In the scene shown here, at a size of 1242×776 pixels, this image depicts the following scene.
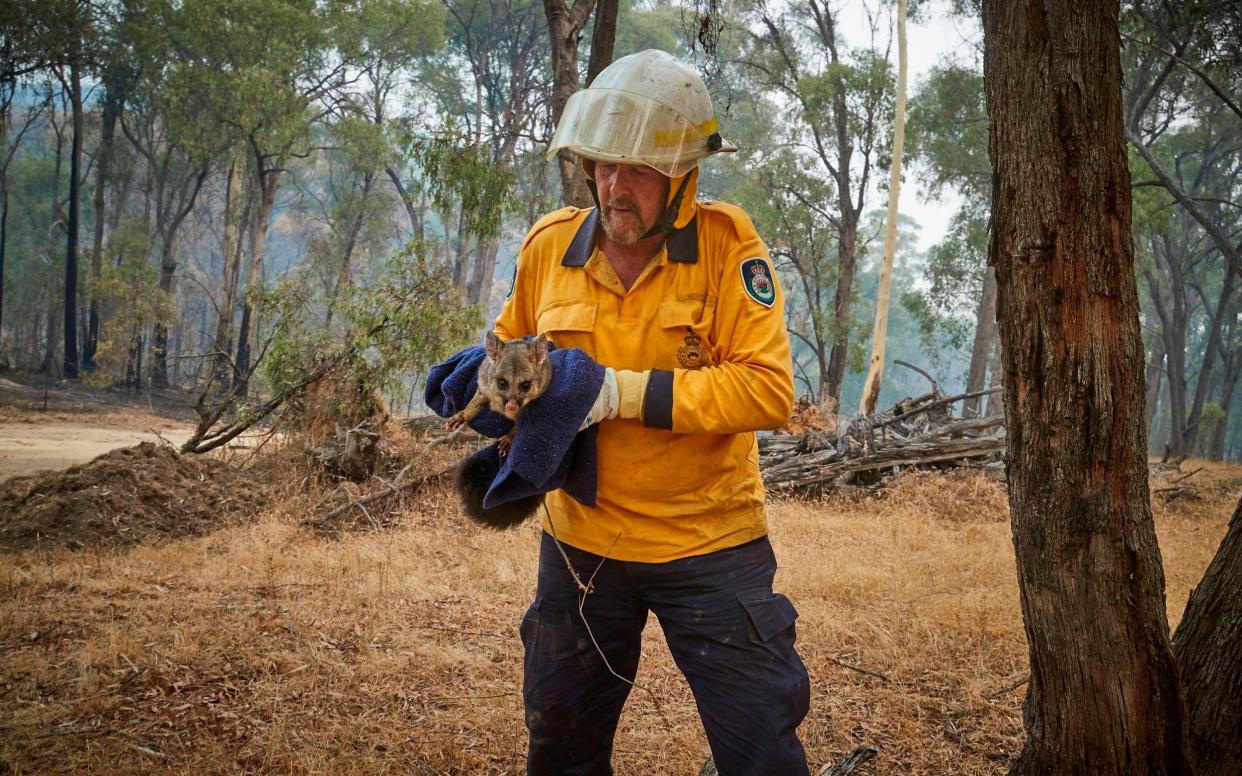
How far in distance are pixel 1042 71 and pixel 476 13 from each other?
34.2m

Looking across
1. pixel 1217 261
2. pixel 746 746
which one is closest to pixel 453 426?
pixel 746 746

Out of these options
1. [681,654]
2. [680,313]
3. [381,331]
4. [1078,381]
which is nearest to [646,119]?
[680,313]

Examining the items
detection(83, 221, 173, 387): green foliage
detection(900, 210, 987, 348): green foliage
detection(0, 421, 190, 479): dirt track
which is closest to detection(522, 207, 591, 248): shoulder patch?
detection(0, 421, 190, 479): dirt track

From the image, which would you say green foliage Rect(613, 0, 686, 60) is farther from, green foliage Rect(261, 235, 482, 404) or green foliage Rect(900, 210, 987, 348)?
green foliage Rect(261, 235, 482, 404)

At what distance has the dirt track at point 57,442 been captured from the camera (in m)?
10.5

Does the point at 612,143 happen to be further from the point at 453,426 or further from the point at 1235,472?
the point at 1235,472

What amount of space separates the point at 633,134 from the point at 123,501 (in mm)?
6808

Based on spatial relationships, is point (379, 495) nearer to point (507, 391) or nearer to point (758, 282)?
point (507, 391)

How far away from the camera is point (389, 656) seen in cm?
500

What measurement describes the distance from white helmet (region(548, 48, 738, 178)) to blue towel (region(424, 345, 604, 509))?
64 centimetres

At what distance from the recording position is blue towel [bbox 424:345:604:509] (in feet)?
7.58

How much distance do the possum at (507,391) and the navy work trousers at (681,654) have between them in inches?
6.3

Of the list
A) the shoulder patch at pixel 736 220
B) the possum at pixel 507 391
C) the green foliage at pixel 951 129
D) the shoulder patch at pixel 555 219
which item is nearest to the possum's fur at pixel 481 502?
the possum at pixel 507 391

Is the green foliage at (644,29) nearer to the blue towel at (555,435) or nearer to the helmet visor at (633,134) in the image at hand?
the helmet visor at (633,134)
